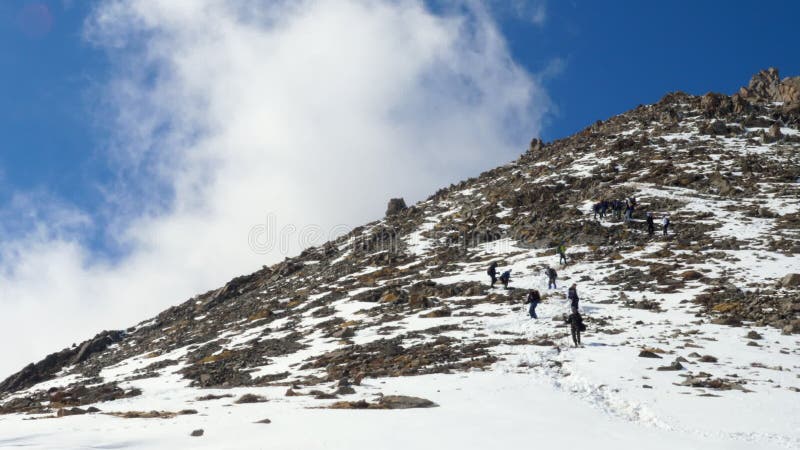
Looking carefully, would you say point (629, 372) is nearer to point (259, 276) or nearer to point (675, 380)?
point (675, 380)

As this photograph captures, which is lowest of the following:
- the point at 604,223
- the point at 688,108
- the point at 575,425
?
the point at 575,425

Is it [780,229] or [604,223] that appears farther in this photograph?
[604,223]


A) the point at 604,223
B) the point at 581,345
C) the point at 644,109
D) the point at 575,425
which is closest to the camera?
the point at 575,425

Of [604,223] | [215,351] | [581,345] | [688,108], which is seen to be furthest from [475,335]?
[688,108]

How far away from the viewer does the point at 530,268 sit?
34562mm

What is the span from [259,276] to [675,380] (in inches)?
1833

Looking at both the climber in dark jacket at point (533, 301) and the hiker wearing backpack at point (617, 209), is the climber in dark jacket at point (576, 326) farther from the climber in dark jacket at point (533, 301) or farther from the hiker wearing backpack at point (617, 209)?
the hiker wearing backpack at point (617, 209)

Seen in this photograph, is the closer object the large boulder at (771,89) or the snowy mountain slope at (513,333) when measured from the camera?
the snowy mountain slope at (513,333)

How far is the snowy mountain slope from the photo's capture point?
11438 millimetres

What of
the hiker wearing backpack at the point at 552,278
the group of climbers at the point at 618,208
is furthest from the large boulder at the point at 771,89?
the hiker wearing backpack at the point at 552,278

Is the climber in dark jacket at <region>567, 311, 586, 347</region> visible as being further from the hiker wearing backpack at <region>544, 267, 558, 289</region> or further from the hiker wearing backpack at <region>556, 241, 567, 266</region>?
the hiker wearing backpack at <region>556, 241, 567, 266</region>

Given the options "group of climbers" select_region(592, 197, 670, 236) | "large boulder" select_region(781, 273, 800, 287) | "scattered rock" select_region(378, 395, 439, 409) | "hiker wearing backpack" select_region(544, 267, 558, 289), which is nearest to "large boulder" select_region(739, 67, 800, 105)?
"group of climbers" select_region(592, 197, 670, 236)

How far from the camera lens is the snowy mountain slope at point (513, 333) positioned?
37.5ft

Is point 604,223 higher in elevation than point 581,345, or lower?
higher
